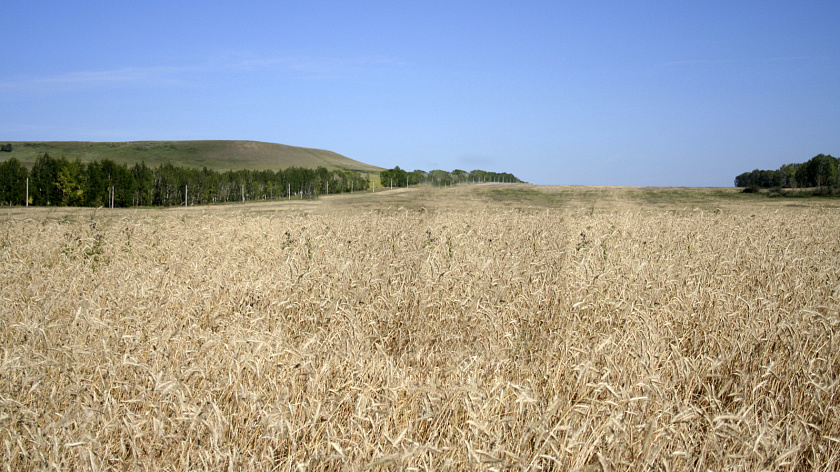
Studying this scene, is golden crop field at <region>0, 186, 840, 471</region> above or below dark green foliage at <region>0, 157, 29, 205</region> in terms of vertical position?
below

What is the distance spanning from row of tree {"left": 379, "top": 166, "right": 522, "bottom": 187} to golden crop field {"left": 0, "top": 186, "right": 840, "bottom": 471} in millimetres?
105072

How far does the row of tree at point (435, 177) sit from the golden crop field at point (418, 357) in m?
105

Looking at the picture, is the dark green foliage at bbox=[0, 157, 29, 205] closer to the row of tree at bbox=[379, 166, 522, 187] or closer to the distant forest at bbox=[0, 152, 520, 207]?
the distant forest at bbox=[0, 152, 520, 207]

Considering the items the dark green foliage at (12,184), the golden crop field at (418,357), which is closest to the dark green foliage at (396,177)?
the dark green foliage at (12,184)

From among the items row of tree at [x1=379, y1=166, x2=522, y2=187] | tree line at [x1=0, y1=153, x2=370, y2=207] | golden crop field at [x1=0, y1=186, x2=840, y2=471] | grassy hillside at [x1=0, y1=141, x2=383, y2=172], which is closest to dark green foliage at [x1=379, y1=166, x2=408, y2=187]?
row of tree at [x1=379, y1=166, x2=522, y2=187]

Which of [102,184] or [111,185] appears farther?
[111,185]

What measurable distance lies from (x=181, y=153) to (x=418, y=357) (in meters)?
195

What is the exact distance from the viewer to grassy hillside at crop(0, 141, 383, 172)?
162m

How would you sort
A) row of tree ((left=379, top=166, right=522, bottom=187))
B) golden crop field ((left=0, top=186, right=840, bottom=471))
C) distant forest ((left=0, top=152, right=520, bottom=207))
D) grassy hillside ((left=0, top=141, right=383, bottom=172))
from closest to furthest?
1. golden crop field ((left=0, top=186, right=840, bottom=471))
2. distant forest ((left=0, top=152, right=520, bottom=207))
3. row of tree ((left=379, top=166, right=522, bottom=187))
4. grassy hillside ((left=0, top=141, right=383, bottom=172))

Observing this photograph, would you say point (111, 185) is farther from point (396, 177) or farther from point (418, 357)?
point (418, 357)

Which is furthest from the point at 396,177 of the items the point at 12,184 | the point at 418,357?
the point at 418,357

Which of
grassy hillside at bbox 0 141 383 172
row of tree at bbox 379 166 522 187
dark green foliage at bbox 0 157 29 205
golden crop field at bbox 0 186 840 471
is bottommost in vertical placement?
golden crop field at bbox 0 186 840 471

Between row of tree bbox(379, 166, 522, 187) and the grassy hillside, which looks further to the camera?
the grassy hillside

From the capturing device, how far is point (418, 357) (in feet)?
12.5
